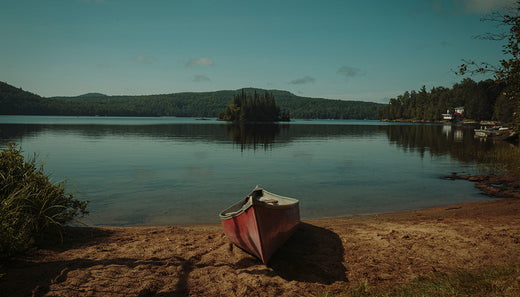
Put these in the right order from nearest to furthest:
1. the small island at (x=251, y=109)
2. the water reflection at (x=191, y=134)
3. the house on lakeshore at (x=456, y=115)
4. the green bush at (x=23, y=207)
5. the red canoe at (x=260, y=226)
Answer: the green bush at (x=23, y=207) → the red canoe at (x=260, y=226) → the water reflection at (x=191, y=134) → the small island at (x=251, y=109) → the house on lakeshore at (x=456, y=115)

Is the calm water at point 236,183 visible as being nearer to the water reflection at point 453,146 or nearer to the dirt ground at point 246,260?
the water reflection at point 453,146

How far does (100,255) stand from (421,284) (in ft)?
26.2

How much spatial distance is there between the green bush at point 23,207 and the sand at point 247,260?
531 mm

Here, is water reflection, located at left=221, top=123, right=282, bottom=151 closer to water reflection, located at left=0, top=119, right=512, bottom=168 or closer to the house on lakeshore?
water reflection, located at left=0, top=119, right=512, bottom=168

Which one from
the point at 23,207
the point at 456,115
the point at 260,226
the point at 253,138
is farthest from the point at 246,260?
the point at 456,115

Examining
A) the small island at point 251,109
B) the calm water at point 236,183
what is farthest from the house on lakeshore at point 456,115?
the calm water at point 236,183

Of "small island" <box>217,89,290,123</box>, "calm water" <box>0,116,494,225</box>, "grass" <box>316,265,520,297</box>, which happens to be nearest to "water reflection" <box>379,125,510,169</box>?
"calm water" <box>0,116,494,225</box>

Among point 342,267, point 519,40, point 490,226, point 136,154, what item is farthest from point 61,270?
point 136,154

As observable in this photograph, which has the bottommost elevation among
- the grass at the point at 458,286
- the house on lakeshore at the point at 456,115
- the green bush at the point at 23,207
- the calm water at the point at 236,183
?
the calm water at the point at 236,183

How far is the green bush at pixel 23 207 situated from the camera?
7289 mm

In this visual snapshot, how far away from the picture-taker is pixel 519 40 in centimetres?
929

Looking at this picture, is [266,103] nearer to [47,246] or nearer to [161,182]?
[161,182]

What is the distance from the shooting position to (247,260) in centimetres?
855

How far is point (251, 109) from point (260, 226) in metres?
170
